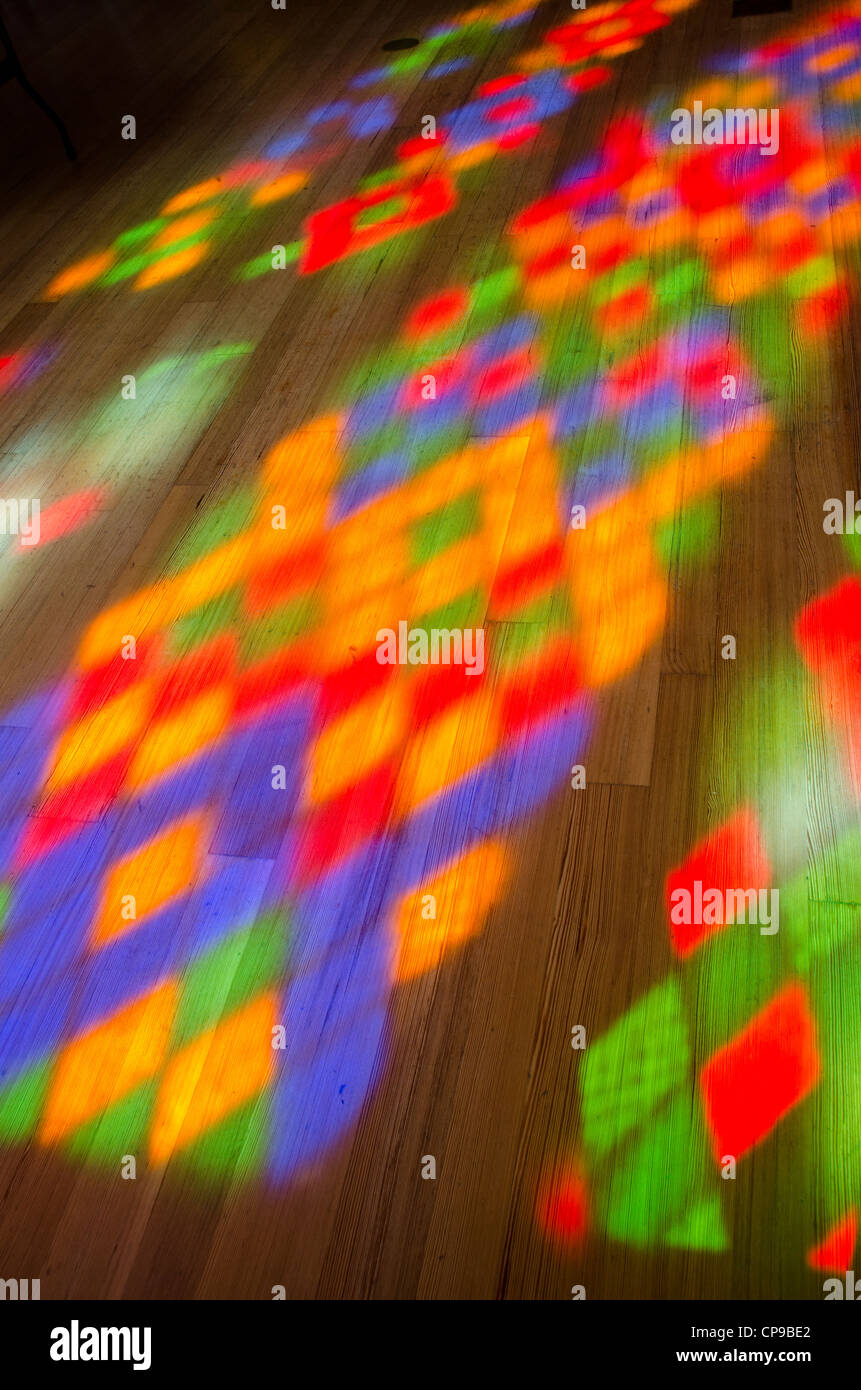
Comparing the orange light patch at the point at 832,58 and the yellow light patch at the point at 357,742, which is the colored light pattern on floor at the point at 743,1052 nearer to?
the yellow light patch at the point at 357,742

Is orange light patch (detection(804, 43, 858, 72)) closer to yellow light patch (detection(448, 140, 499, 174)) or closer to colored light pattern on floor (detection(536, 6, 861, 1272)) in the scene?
yellow light patch (detection(448, 140, 499, 174))

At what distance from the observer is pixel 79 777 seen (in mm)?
1946

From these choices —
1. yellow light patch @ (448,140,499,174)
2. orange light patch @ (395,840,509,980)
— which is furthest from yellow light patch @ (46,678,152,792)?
yellow light patch @ (448,140,499,174)

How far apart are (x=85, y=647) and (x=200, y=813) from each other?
0.47m

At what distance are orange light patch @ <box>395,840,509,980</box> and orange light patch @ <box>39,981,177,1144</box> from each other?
12.2 inches

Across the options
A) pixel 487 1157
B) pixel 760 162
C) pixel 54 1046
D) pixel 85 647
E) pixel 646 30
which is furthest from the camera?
pixel 646 30

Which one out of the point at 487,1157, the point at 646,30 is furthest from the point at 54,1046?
the point at 646,30

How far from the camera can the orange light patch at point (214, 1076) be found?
151cm

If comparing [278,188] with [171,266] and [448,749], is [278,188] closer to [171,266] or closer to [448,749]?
[171,266]

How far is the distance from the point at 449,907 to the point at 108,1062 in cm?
48

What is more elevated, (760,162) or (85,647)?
(760,162)

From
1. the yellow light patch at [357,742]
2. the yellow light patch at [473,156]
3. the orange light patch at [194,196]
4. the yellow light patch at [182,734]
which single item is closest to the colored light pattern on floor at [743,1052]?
the yellow light patch at [357,742]
